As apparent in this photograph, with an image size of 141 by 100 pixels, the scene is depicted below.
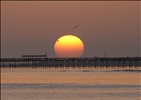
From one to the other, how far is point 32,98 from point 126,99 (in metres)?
6.25

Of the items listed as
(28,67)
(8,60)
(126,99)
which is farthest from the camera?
(28,67)

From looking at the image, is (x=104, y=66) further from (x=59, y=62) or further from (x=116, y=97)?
(x=116, y=97)

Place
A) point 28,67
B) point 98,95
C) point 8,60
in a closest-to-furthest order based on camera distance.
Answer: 1. point 98,95
2. point 8,60
3. point 28,67

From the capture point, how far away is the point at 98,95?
42.5 m

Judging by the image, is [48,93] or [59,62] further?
[59,62]

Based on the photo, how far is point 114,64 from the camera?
121 m

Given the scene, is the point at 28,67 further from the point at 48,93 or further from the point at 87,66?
the point at 48,93

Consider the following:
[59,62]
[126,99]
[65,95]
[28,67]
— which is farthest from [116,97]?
[28,67]

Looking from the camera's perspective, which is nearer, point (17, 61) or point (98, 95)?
point (98, 95)

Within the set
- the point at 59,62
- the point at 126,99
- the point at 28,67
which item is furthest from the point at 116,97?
the point at 28,67

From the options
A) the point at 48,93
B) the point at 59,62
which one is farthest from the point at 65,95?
the point at 59,62

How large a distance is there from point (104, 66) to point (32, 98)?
280ft

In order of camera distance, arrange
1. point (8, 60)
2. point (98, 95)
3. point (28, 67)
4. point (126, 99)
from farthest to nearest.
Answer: point (28, 67), point (8, 60), point (98, 95), point (126, 99)

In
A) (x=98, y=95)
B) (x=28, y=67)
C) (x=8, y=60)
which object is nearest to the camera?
(x=98, y=95)
